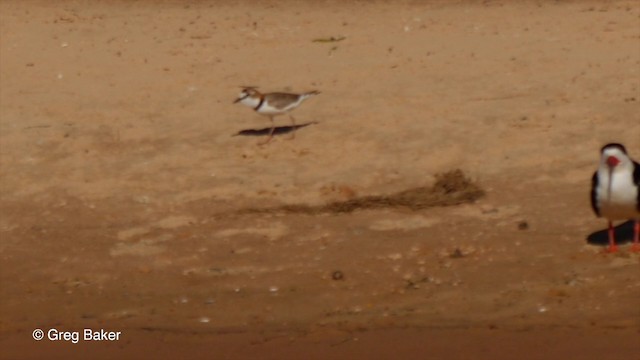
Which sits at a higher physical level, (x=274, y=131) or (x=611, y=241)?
(x=274, y=131)

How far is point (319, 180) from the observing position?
12.3m

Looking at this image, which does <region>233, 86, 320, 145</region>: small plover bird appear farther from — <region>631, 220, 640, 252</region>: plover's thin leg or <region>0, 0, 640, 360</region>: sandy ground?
<region>631, 220, 640, 252</region>: plover's thin leg

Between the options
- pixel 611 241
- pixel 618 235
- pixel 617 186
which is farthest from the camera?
pixel 618 235

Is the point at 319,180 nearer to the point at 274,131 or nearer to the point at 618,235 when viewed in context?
the point at 274,131

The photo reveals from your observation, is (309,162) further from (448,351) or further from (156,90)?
(448,351)

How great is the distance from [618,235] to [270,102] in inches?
160

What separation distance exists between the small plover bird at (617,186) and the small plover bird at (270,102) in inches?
165

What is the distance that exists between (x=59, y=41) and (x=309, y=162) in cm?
559

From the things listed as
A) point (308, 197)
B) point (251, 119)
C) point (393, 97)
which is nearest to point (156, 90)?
point (251, 119)

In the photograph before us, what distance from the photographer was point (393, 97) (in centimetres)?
1434

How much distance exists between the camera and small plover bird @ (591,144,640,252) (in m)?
9.85

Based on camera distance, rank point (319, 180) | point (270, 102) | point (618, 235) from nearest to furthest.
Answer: point (618, 235) → point (319, 180) → point (270, 102)

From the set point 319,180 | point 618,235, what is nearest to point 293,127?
point 319,180

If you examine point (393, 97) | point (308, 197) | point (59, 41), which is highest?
point (59, 41)
